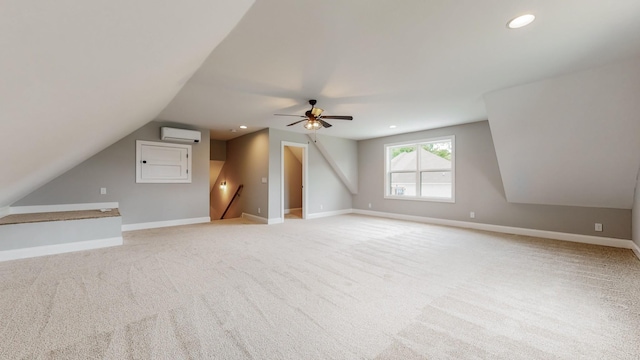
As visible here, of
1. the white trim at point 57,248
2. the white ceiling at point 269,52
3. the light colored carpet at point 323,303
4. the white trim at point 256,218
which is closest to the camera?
the white ceiling at point 269,52

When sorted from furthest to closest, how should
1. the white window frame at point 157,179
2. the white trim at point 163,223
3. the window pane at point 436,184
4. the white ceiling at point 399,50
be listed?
the window pane at point 436,184, the white window frame at point 157,179, the white trim at point 163,223, the white ceiling at point 399,50

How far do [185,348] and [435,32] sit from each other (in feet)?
10.1

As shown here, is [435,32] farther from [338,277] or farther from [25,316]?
[25,316]

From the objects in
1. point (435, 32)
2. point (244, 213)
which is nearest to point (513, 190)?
point (435, 32)

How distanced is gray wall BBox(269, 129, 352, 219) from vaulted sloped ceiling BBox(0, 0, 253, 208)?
143 inches

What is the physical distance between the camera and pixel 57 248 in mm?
3629

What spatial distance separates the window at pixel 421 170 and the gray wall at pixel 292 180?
9.50 feet

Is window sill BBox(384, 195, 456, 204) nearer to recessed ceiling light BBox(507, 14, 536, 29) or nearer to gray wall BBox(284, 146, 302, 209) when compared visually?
gray wall BBox(284, 146, 302, 209)

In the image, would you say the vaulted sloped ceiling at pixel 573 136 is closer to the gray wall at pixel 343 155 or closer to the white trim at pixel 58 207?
the gray wall at pixel 343 155

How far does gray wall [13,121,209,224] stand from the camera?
462 cm

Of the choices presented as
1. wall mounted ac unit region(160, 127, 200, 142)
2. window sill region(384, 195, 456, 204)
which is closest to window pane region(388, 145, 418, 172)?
window sill region(384, 195, 456, 204)

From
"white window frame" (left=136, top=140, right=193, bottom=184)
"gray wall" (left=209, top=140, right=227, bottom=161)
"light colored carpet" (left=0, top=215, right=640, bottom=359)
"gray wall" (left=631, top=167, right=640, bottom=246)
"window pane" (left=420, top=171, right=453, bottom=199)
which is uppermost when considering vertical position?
"gray wall" (left=209, top=140, right=227, bottom=161)

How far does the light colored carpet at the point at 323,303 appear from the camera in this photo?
165 cm

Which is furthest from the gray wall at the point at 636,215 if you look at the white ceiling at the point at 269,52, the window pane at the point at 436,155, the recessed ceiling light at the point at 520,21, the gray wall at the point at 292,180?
the gray wall at the point at 292,180
